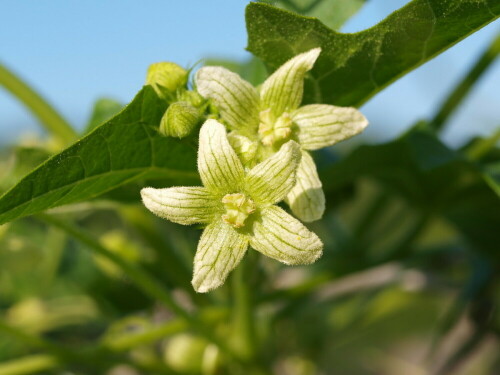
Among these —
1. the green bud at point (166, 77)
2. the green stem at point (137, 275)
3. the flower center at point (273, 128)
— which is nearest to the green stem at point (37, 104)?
the green stem at point (137, 275)

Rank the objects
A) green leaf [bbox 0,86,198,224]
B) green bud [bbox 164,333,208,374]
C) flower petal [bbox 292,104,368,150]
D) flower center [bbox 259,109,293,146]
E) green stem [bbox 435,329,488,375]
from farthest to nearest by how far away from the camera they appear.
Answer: green stem [bbox 435,329,488,375] → green bud [bbox 164,333,208,374] → flower center [bbox 259,109,293,146] → flower petal [bbox 292,104,368,150] → green leaf [bbox 0,86,198,224]

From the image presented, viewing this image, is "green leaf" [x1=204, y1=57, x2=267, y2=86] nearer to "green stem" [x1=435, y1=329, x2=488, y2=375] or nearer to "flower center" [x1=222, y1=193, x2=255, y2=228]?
"flower center" [x1=222, y1=193, x2=255, y2=228]

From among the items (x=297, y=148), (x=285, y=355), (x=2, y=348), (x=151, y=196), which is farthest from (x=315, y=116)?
(x=2, y=348)

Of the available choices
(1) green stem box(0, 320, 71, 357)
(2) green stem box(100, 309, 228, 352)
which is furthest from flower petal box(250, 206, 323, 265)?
(1) green stem box(0, 320, 71, 357)

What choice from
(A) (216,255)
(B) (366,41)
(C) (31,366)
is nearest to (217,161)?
(A) (216,255)

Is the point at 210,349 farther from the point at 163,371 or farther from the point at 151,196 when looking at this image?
the point at 151,196

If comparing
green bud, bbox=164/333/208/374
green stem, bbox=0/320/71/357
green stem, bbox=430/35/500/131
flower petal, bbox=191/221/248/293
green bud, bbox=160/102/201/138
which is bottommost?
green bud, bbox=164/333/208/374
